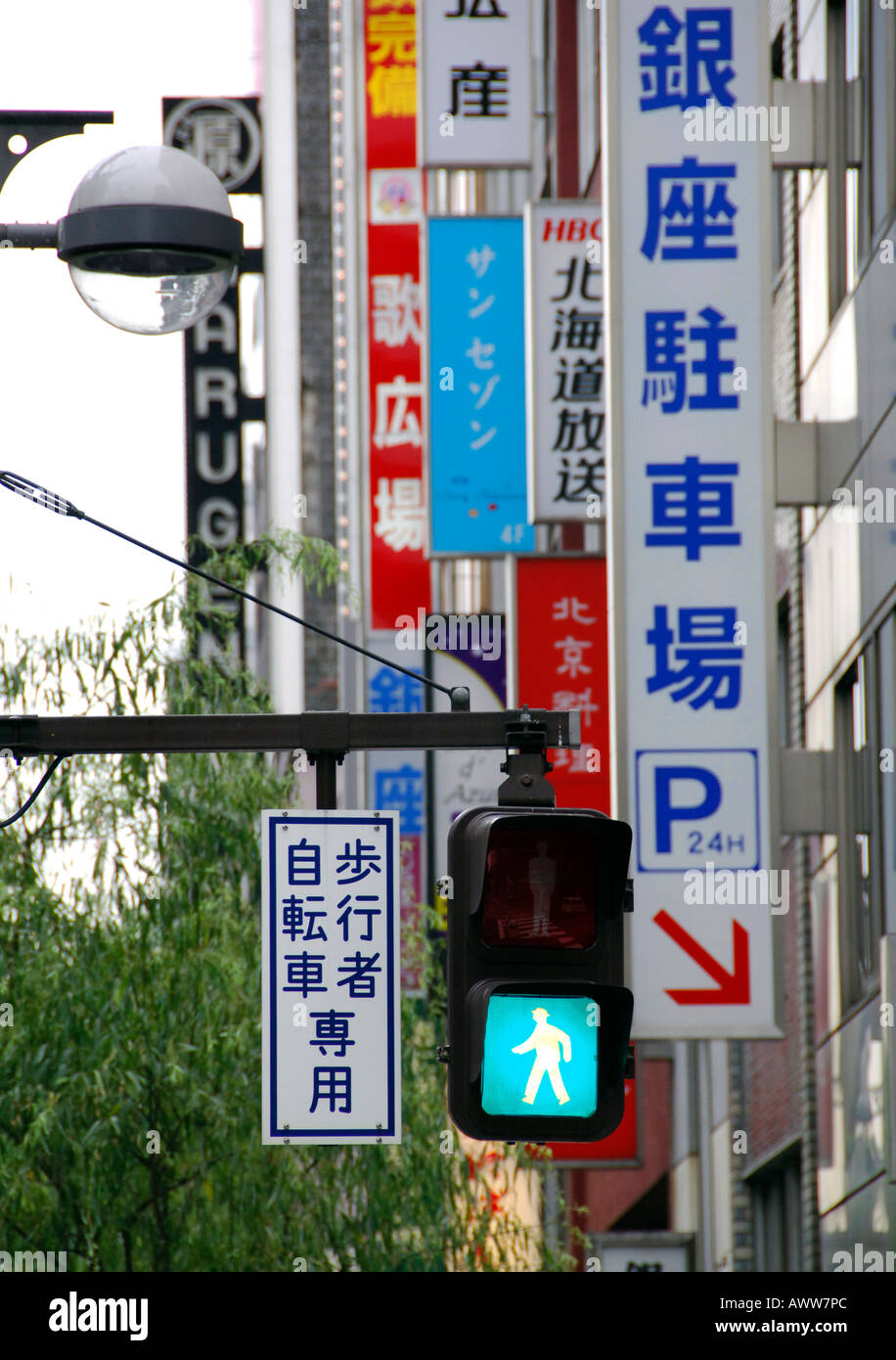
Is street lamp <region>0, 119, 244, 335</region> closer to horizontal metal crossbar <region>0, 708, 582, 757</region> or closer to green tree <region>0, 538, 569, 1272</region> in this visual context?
horizontal metal crossbar <region>0, 708, 582, 757</region>

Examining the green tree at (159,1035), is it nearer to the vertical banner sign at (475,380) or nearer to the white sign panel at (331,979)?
the vertical banner sign at (475,380)

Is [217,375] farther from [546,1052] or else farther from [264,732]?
[546,1052]

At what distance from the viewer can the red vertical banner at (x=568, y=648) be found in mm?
18719

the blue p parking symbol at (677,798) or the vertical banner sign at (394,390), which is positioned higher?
the vertical banner sign at (394,390)

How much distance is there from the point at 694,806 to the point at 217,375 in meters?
21.1

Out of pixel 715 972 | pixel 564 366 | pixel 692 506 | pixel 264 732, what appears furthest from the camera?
pixel 564 366

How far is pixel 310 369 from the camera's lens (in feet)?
150

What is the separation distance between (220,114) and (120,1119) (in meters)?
24.4

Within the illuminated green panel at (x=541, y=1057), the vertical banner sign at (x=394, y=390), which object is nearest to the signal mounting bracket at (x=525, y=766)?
the illuminated green panel at (x=541, y=1057)

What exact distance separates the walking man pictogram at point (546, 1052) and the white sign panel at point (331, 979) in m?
2.36

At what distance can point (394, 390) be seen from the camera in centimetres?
2670

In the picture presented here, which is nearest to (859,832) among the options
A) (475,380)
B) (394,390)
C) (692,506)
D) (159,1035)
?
(692,506)

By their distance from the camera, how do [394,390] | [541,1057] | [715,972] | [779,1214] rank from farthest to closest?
[394,390] < [779,1214] < [715,972] < [541,1057]
